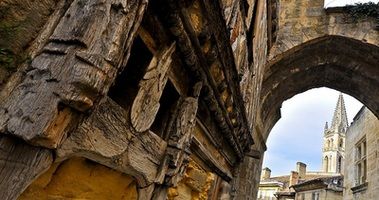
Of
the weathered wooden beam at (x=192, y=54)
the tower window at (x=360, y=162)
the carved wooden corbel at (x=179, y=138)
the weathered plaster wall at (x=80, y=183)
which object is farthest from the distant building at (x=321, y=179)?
the weathered plaster wall at (x=80, y=183)

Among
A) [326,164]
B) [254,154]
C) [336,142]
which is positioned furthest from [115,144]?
[336,142]

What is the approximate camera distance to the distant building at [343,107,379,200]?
30.6 feet

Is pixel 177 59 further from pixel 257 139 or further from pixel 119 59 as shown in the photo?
pixel 257 139

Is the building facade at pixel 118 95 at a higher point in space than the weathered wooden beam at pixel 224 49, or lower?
lower

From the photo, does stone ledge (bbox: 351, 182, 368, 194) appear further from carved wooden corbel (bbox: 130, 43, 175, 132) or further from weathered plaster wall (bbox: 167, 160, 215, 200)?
carved wooden corbel (bbox: 130, 43, 175, 132)

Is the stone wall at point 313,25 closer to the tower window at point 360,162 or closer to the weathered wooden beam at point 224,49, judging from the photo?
the weathered wooden beam at point 224,49

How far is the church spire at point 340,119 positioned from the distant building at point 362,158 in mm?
56607

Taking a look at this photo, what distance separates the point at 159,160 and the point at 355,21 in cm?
704

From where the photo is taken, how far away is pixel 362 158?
10.9m

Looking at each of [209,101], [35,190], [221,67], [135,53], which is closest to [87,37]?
[35,190]

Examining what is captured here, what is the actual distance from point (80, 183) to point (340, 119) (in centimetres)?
7045

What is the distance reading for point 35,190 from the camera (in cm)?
159

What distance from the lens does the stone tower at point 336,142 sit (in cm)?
6284

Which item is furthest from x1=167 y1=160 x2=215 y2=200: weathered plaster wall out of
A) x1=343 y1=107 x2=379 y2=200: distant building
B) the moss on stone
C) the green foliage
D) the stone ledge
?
the stone ledge
